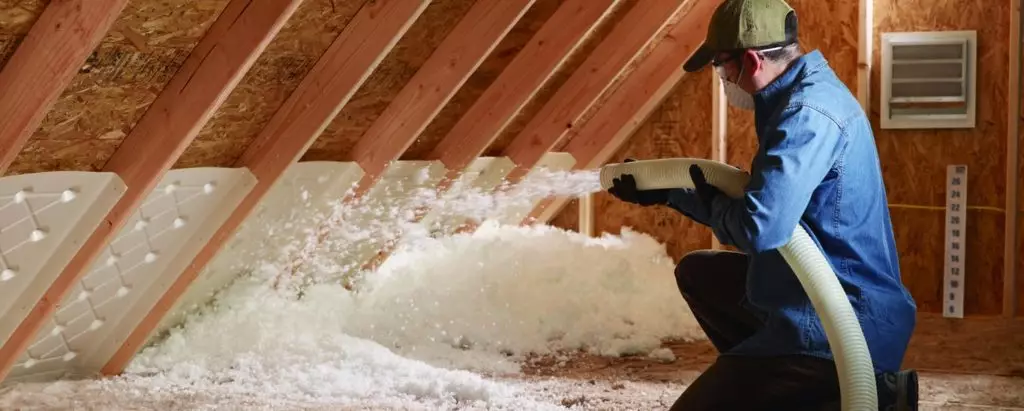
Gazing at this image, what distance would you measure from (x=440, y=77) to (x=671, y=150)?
2.43 metres

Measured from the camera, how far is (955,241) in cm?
516

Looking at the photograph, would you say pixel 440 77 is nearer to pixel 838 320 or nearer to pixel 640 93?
pixel 838 320

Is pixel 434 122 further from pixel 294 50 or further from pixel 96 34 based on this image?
pixel 96 34

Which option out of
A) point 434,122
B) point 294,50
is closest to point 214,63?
point 294,50

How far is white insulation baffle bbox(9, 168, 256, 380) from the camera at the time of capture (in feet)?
10.4

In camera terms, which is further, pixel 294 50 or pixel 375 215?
pixel 375 215

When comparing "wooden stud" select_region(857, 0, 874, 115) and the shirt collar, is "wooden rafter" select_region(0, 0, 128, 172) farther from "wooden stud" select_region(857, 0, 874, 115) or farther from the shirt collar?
"wooden stud" select_region(857, 0, 874, 115)

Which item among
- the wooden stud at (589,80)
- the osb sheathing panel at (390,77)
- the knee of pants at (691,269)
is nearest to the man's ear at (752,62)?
the knee of pants at (691,269)

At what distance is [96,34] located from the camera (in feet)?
6.78

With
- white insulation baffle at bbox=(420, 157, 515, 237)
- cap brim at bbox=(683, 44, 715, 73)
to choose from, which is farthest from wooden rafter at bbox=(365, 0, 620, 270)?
cap brim at bbox=(683, 44, 715, 73)

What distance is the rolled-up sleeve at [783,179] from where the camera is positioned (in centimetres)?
191

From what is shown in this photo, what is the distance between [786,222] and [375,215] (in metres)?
2.44

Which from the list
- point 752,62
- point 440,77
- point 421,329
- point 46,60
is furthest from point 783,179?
point 421,329

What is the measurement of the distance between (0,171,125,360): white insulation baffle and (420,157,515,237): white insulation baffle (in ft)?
5.95
